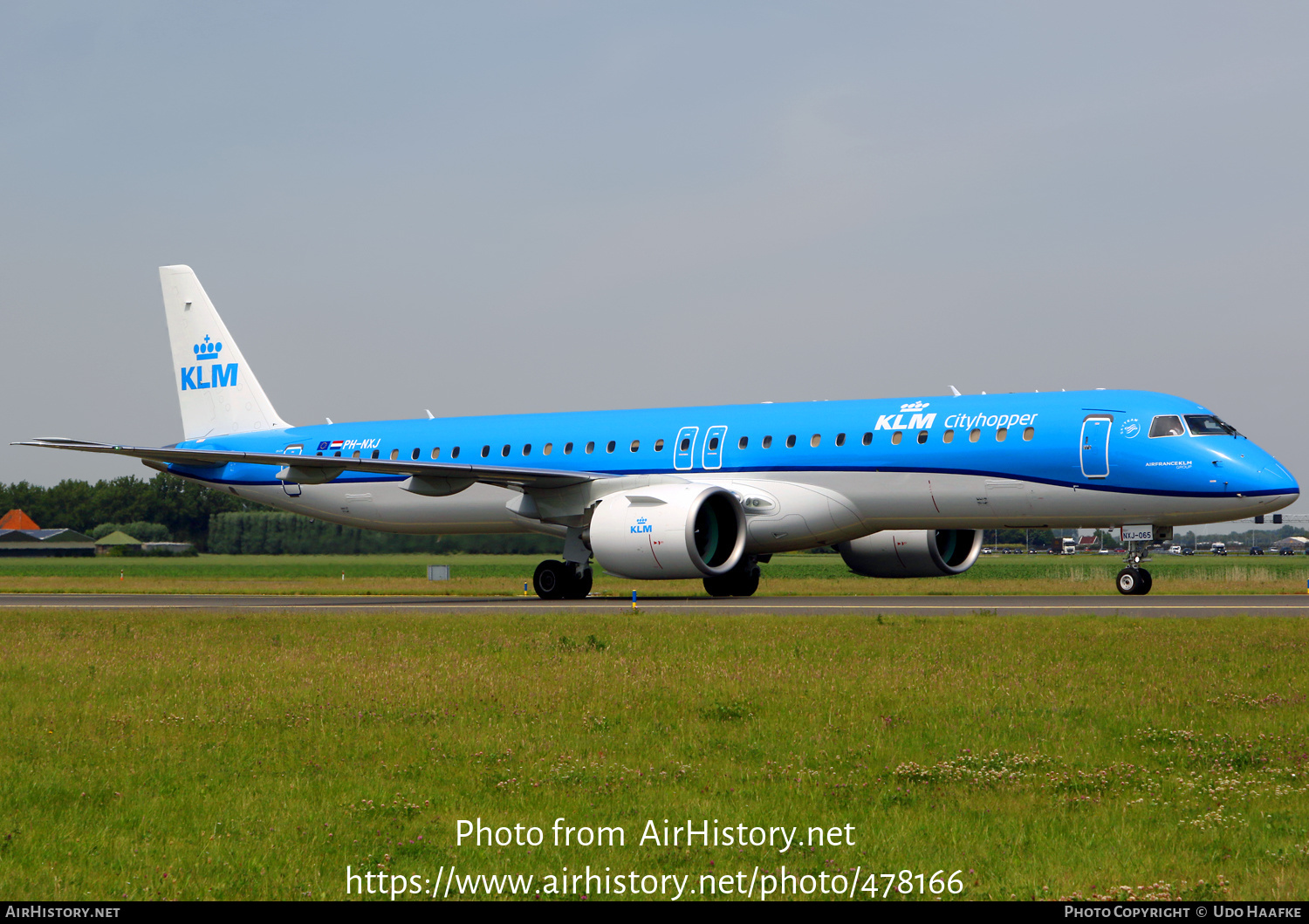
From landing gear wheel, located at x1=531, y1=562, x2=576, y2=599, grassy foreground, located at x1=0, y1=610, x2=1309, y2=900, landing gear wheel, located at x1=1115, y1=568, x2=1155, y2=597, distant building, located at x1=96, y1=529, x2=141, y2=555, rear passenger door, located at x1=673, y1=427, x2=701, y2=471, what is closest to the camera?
grassy foreground, located at x1=0, y1=610, x2=1309, y2=900

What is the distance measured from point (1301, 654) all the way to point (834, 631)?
5298mm

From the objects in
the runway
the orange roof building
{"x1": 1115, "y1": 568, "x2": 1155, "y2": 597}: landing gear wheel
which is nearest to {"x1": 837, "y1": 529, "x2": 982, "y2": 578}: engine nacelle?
the runway

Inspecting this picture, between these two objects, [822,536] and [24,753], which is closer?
[24,753]

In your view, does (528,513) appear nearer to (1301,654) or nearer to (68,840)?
(1301,654)

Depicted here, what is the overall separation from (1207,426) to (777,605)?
852 cm

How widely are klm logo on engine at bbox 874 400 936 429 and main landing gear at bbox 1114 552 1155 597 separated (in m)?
4.77

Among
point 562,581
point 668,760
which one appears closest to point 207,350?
point 562,581

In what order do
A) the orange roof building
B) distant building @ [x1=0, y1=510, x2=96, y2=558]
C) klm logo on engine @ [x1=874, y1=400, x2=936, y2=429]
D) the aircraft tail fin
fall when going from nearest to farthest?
1. klm logo on engine @ [x1=874, y1=400, x2=936, y2=429]
2. the aircraft tail fin
3. distant building @ [x1=0, y1=510, x2=96, y2=558]
4. the orange roof building

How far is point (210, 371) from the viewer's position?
36969 millimetres

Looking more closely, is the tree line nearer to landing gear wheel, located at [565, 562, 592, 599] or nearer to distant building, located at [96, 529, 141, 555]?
distant building, located at [96, 529, 141, 555]

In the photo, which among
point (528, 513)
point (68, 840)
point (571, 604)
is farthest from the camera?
point (528, 513)

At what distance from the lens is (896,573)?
30453 mm

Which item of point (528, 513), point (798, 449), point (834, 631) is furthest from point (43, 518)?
point (834, 631)

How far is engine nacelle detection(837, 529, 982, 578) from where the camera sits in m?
29.7
